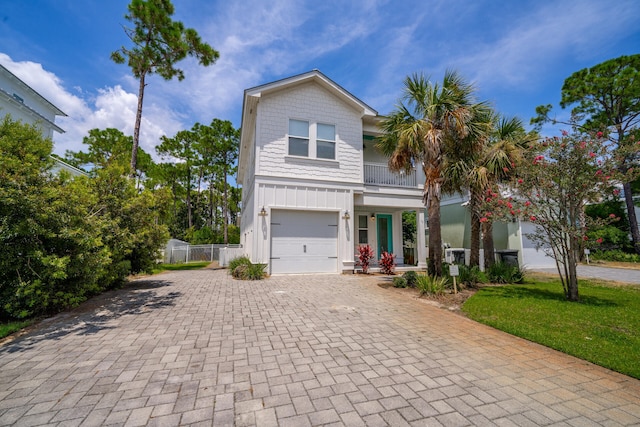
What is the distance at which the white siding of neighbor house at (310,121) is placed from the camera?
1095 centimetres

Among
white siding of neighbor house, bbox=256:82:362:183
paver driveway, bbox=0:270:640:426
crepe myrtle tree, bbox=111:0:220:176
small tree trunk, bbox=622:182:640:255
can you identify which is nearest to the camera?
paver driveway, bbox=0:270:640:426

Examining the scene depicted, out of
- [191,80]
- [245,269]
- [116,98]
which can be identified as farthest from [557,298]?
[116,98]

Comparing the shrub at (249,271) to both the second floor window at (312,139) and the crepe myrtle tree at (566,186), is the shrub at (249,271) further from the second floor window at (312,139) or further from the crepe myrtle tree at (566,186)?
the crepe myrtle tree at (566,186)

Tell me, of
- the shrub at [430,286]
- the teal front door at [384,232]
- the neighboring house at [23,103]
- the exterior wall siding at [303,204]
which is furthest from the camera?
the teal front door at [384,232]

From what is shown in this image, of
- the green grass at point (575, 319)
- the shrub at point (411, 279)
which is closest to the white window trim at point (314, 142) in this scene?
the shrub at point (411, 279)

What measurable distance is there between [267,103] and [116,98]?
10267 millimetres

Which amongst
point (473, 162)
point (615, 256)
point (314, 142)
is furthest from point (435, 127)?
point (615, 256)

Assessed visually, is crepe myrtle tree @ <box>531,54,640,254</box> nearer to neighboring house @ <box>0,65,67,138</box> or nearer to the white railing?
the white railing

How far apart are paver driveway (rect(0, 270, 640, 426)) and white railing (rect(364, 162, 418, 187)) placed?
333 inches

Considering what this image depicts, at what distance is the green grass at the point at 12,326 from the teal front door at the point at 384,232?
12.7 meters

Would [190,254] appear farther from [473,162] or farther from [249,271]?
[473,162]

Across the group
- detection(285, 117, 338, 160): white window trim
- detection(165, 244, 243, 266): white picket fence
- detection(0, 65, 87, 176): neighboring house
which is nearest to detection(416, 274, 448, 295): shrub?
detection(285, 117, 338, 160): white window trim

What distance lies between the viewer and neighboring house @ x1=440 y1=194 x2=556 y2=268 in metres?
14.3

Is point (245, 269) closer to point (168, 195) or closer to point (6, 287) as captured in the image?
point (168, 195)
